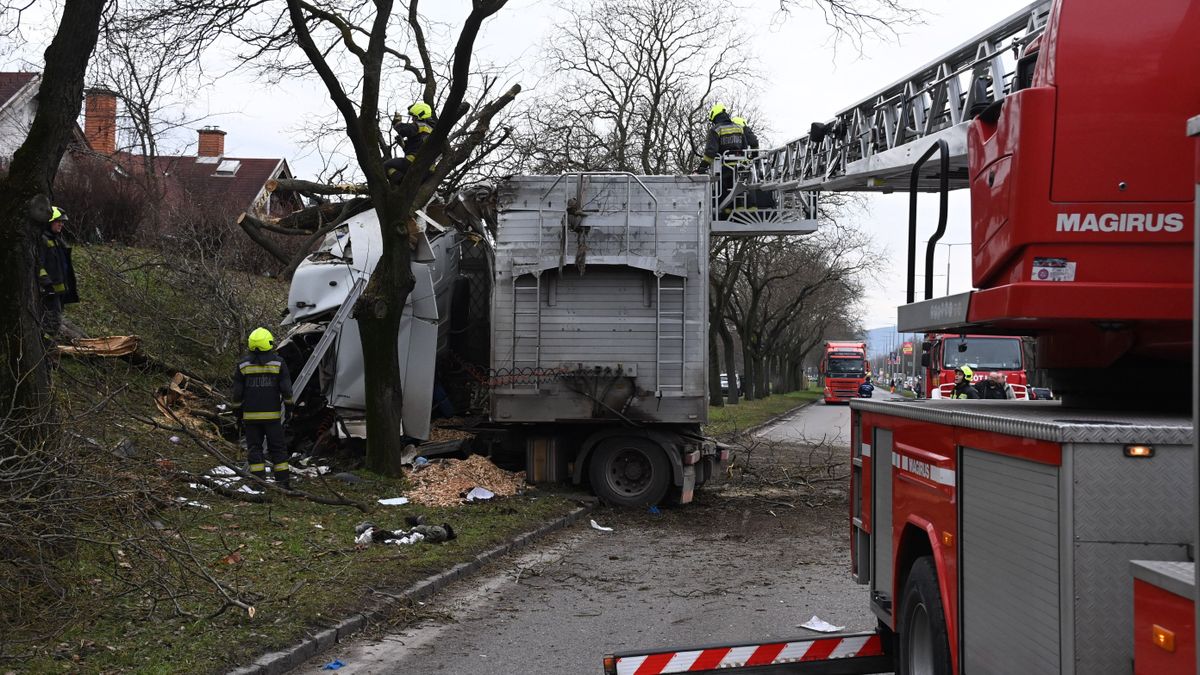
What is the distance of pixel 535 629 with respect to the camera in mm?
7531

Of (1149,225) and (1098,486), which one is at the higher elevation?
(1149,225)

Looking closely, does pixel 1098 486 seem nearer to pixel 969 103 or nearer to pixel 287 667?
pixel 287 667

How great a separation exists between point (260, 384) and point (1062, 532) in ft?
32.8

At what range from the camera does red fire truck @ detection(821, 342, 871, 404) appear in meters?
56.7

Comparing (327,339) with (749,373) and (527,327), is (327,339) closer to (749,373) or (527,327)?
(527,327)

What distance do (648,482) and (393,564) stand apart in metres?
4.72

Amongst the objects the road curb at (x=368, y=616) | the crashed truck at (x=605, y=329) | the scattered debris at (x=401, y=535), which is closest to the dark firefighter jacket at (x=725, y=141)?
the crashed truck at (x=605, y=329)

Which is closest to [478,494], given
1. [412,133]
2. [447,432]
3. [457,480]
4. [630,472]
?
[457,480]

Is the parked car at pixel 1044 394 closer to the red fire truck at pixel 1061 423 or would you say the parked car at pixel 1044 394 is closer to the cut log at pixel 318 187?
the red fire truck at pixel 1061 423

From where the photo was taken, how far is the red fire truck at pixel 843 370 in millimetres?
56656

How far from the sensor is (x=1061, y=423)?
3.21 meters

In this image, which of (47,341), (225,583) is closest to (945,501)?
(225,583)

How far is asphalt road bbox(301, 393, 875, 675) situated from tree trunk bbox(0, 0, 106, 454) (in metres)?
2.79

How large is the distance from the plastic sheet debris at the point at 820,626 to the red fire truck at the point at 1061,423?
1.65 m
